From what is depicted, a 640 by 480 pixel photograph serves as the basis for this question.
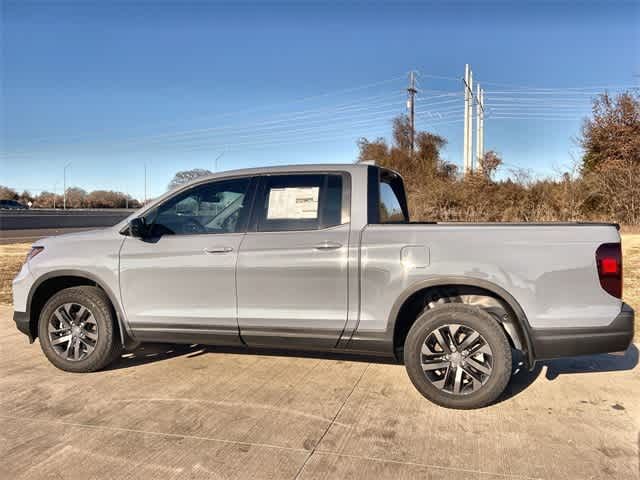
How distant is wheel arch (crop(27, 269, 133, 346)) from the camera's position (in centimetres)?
458

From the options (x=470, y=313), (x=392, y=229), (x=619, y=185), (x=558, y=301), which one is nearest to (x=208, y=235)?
(x=392, y=229)

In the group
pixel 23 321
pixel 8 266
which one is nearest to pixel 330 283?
pixel 23 321

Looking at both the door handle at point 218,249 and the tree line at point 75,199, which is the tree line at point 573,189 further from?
the tree line at point 75,199

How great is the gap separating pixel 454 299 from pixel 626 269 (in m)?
7.07

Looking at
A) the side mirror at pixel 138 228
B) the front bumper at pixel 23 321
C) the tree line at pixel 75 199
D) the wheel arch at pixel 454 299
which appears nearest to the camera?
the wheel arch at pixel 454 299

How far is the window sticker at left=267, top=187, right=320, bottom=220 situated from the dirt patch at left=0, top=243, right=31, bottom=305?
18.2 feet

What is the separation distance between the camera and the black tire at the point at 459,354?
3.75 m

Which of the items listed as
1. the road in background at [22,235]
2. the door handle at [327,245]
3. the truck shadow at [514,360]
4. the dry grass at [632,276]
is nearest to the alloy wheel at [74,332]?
the truck shadow at [514,360]

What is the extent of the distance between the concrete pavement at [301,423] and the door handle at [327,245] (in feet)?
3.92

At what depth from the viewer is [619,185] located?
19.0 m

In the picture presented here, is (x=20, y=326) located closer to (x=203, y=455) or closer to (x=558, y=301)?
(x=203, y=455)

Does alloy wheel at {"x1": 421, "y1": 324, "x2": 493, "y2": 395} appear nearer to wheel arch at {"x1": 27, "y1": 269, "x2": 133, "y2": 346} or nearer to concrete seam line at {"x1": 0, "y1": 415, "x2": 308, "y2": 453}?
concrete seam line at {"x1": 0, "y1": 415, "x2": 308, "y2": 453}

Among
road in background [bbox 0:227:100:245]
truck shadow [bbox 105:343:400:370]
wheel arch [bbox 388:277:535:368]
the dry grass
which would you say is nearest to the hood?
truck shadow [bbox 105:343:400:370]

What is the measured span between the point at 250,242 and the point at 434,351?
1.70 meters
